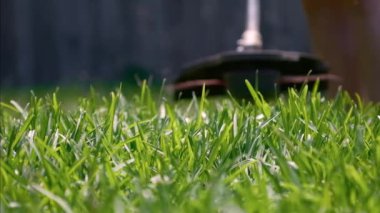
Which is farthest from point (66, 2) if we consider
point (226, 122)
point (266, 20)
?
point (226, 122)

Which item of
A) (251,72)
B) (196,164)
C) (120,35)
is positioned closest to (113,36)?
(120,35)

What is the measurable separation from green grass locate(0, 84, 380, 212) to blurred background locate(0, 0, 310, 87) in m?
5.66

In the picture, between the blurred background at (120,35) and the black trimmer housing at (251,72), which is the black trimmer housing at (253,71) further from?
the blurred background at (120,35)

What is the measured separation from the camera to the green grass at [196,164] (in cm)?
133

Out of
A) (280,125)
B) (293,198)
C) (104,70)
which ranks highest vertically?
(293,198)

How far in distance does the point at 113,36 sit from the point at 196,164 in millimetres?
6460

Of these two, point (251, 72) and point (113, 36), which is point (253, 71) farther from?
point (113, 36)

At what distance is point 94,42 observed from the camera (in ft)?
26.6

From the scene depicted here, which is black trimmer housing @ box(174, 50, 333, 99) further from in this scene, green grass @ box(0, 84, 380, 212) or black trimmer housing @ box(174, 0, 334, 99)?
green grass @ box(0, 84, 380, 212)

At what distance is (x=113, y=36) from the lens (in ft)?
26.6

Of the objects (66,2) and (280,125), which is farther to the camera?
(66,2)

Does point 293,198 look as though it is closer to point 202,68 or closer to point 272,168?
point 272,168

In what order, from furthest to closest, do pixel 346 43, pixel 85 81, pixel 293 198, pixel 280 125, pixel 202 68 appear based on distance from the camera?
1. pixel 85 81
2. pixel 202 68
3. pixel 346 43
4. pixel 280 125
5. pixel 293 198

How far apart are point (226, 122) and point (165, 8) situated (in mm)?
6036
